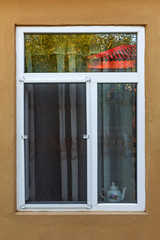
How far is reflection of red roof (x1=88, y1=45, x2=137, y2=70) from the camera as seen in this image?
3.65 metres

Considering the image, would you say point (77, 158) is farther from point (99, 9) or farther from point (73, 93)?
point (99, 9)

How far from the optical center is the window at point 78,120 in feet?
11.8

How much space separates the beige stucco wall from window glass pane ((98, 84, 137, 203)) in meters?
0.20

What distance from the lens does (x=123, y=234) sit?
351 centimetres

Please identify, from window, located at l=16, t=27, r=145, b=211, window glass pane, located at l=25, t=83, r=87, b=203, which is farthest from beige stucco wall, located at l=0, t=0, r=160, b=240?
window glass pane, located at l=25, t=83, r=87, b=203

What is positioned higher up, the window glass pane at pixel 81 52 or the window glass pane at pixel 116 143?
the window glass pane at pixel 81 52

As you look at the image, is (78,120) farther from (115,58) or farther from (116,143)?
(115,58)

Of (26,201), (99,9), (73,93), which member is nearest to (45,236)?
(26,201)

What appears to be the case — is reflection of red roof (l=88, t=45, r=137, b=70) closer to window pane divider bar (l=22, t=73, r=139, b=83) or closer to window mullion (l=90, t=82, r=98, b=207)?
window pane divider bar (l=22, t=73, r=139, b=83)

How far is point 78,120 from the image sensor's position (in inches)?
144

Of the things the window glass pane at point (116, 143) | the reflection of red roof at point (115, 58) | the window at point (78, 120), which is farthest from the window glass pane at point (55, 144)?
the reflection of red roof at point (115, 58)

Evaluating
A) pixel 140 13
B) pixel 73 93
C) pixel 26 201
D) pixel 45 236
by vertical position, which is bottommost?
pixel 45 236

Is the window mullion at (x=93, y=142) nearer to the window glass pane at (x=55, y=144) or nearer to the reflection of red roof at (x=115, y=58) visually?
the window glass pane at (x=55, y=144)

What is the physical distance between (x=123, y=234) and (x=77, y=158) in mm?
1005
